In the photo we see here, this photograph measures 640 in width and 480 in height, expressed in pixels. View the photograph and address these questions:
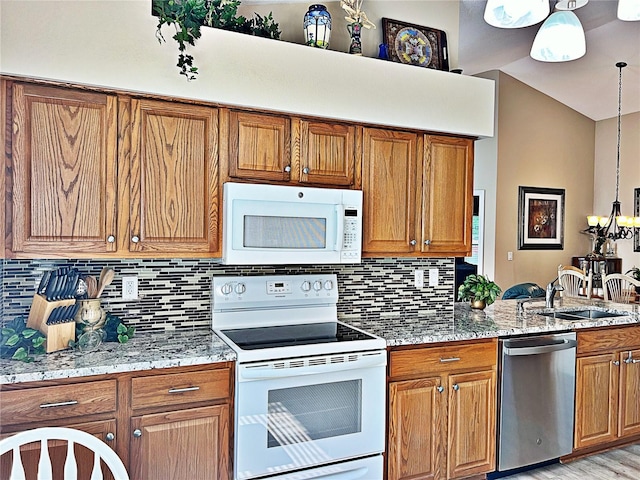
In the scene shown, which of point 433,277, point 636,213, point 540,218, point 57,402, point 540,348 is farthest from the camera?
point 540,218

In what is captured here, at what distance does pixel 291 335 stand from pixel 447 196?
1.25m

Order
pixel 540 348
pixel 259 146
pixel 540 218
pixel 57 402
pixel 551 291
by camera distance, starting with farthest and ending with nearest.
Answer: pixel 540 218
pixel 551 291
pixel 540 348
pixel 259 146
pixel 57 402

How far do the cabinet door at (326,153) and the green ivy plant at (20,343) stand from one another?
1381 millimetres

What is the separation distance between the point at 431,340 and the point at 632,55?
5014 mm

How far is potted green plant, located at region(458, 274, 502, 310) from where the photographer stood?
10.6 feet

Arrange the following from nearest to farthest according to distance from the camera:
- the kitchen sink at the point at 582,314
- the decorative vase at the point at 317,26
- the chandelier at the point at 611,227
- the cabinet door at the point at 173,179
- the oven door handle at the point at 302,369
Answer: the oven door handle at the point at 302,369 → the cabinet door at the point at 173,179 → the decorative vase at the point at 317,26 → the kitchen sink at the point at 582,314 → the chandelier at the point at 611,227

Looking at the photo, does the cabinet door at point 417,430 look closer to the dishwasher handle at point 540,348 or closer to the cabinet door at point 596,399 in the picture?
the dishwasher handle at point 540,348

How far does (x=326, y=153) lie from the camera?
2637 millimetres

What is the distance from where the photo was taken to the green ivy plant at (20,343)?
196 cm

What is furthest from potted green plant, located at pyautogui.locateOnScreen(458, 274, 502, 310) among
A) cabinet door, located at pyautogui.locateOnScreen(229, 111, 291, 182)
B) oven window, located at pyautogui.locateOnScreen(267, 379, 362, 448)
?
cabinet door, located at pyautogui.locateOnScreen(229, 111, 291, 182)

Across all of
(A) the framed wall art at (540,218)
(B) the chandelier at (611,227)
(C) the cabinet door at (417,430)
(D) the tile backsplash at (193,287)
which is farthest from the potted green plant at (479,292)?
(B) the chandelier at (611,227)

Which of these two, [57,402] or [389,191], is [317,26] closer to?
[389,191]

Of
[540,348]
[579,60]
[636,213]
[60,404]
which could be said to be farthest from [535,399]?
[636,213]

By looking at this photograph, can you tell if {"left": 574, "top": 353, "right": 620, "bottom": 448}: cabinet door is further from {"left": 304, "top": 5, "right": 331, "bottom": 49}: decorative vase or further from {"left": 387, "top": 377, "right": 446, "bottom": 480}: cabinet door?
{"left": 304, "top": 5, "right": 331, "bottom": 49}: decorative vase
